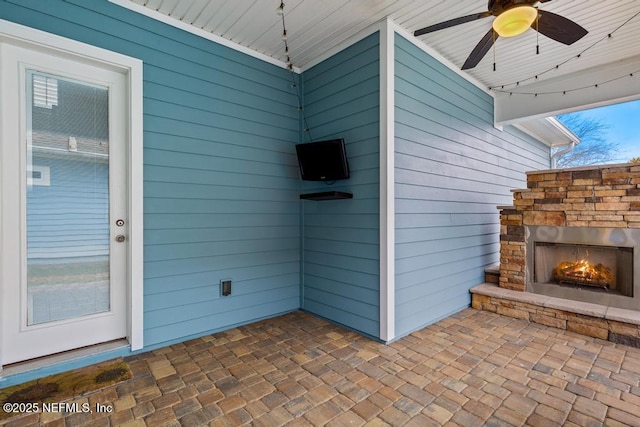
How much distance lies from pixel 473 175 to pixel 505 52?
139 centimetres

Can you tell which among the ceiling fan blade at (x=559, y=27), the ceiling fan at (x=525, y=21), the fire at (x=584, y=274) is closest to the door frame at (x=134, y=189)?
the ceiling fan at (x=525, y=21)

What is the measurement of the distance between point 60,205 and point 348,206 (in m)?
2.40

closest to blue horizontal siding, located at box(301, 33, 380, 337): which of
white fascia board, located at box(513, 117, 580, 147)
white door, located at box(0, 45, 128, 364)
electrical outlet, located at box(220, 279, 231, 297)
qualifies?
electrical outlet, located at box(220, 279, 231, 297)

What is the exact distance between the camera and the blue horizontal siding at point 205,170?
2574mm

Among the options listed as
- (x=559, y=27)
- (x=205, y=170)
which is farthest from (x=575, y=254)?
(x=205, y=170)

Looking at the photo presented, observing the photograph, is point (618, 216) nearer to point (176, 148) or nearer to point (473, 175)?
point (473, 175)

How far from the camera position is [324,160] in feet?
10.1

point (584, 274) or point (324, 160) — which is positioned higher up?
point (324, 160)

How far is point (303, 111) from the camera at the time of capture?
363cm

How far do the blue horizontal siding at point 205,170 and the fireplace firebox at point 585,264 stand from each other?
277 cm

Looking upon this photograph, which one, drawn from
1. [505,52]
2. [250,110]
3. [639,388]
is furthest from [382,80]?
[639,388]

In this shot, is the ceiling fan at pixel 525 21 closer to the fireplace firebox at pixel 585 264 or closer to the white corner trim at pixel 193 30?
the white corner trim at pixel 193 30

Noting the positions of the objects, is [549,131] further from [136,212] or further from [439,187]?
[136,212]

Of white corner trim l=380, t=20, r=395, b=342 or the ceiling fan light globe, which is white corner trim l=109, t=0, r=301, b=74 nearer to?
white corner trim l=380, t=20, r=395, b=342
